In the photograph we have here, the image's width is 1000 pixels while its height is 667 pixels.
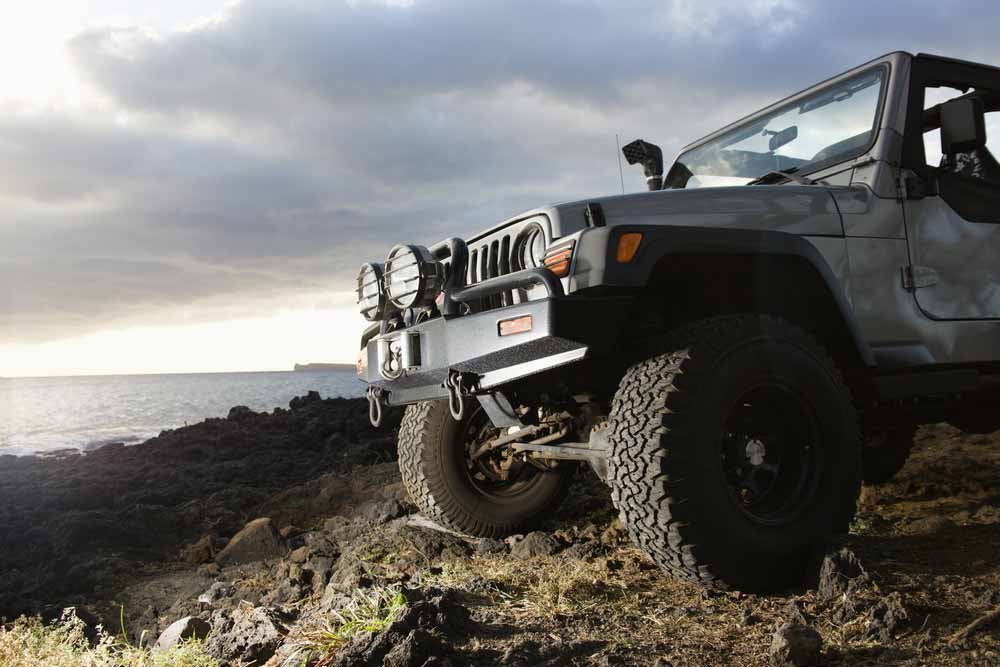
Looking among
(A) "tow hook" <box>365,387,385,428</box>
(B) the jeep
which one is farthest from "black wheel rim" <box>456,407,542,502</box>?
(A) "tow hook" <box>365,387,385,428</box>

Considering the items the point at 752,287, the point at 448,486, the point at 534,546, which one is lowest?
the point at 534,546

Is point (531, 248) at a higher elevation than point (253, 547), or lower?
higher

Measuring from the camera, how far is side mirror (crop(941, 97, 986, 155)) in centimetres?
405

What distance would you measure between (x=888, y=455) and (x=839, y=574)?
3167 millimetres

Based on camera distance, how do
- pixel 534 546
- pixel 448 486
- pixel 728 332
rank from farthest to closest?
pixel 448 486
pixel 534 546
pixel 728 332

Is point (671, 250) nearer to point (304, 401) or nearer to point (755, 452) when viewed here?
point (755, 452)

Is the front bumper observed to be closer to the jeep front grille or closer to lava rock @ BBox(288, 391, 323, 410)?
the jeep front grille

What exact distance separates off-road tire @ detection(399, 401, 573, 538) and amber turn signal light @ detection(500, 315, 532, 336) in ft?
4.92

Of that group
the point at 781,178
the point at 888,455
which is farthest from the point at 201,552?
the point at 888,455

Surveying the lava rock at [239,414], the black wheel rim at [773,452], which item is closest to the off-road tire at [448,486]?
the black wheel rim at [773,452]

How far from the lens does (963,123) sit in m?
4.06

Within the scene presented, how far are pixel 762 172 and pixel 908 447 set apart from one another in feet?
8.30

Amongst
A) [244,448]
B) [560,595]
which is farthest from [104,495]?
[560,595]

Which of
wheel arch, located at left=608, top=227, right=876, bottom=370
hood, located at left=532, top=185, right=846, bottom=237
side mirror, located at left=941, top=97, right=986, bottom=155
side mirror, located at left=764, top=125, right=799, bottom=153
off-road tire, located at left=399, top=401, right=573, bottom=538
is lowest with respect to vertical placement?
off-road tire, located at left=399, top=401, right=573, bottom=538
